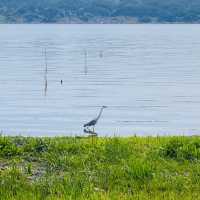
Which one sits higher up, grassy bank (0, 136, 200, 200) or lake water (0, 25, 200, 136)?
lake water (0, 25, 200, 136)

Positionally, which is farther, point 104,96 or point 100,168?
point 104,96

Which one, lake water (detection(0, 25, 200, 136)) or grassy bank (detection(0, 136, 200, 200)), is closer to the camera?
grassy bank (detection(0, 136, 200, 200))

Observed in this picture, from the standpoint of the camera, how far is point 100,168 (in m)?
14.4

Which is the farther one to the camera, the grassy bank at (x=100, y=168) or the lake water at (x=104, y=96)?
the lake water at (x=104, y=96)

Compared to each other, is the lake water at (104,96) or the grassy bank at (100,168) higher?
the lake water at (104,96)

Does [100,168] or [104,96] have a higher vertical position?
[104,96]

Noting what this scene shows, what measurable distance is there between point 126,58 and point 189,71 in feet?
109

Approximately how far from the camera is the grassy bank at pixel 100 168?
1275 cm

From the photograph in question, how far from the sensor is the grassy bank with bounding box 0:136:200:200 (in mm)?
12750

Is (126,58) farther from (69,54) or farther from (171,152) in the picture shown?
(171,152)

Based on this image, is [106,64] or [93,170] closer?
[93,170]

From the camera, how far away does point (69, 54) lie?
143m

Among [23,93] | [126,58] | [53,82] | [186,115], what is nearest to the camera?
[186,115]

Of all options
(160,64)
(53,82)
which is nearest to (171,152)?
(53,82)
